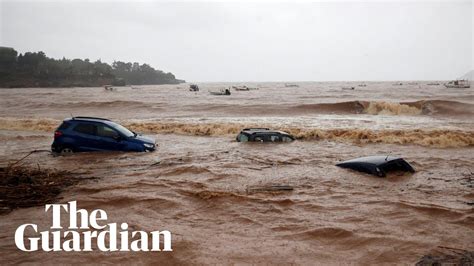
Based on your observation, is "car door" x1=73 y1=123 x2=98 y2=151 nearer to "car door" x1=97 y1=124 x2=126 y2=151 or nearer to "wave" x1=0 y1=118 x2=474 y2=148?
"car door" x1=97 y1=124 x2=126 y2=151

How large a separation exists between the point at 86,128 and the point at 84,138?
39cm

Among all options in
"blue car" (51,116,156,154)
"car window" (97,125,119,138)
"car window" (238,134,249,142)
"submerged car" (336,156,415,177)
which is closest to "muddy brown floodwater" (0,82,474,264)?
"submerged car" (336,156,415,177)

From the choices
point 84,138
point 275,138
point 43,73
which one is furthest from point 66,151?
point 43,73

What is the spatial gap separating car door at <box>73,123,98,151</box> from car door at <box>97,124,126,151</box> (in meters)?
0.21

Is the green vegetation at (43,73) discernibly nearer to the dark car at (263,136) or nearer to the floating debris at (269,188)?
the dark car at (263,136)

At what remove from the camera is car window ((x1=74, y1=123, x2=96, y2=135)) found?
43.4ft

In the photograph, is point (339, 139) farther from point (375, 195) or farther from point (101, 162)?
point (101, 162)

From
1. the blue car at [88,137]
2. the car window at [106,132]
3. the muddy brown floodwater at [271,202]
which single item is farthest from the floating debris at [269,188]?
the car window at [106,132]

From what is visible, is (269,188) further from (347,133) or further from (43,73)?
(43,73)

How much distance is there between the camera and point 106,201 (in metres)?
7.99

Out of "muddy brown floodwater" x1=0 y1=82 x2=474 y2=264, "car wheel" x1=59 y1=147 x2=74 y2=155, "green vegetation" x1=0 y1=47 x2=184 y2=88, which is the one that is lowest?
"muddy brown floodwater" x1=0 y1=82 x2=474 y2=264

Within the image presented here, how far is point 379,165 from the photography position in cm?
1030

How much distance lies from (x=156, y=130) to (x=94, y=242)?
17.0 m

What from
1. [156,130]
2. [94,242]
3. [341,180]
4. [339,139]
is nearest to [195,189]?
[94,242]
